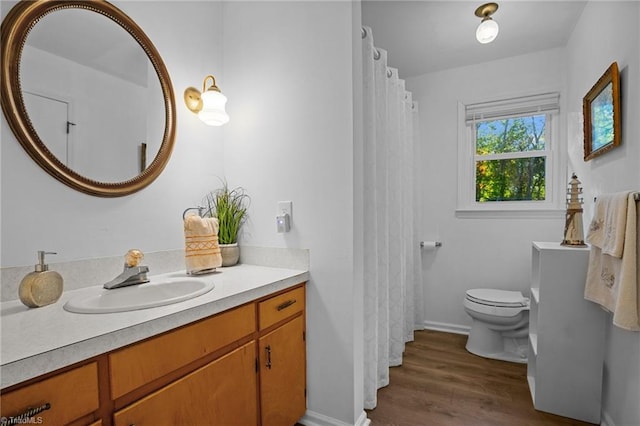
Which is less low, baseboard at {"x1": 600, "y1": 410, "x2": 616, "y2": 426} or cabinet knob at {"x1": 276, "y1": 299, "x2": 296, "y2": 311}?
cabinet knob at {"x1": 276, "y1": 299, "x2": 296, "y2": 311}

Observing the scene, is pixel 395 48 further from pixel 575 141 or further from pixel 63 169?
pixel 63 169

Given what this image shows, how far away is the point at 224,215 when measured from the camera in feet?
5.74

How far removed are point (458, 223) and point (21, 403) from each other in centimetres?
299

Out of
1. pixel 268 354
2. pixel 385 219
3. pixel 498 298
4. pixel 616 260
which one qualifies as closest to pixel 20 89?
pixel 268 354

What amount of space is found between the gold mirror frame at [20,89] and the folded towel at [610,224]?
2.12m

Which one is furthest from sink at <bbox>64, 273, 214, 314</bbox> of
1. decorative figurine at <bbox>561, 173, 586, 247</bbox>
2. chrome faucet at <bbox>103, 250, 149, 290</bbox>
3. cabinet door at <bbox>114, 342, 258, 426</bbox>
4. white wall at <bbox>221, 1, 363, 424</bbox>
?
decorative figurine at <bbox>561, 173, 586, 247</bbox>

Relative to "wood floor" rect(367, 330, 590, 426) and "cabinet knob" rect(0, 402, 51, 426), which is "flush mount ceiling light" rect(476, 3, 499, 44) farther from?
"cabinet knob" rect(0, 402, 51, 426)

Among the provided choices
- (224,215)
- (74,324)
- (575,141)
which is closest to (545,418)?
(575,141)

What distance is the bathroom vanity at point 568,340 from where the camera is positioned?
1.67m

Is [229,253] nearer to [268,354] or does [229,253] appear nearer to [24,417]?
[268,354]

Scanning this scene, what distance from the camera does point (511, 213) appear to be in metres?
2.71

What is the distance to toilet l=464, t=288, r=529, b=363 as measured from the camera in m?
2.28

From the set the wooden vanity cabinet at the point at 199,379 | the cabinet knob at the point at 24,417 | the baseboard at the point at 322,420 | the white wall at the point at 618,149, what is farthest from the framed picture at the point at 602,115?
the cabinet knob at the point at 24,417

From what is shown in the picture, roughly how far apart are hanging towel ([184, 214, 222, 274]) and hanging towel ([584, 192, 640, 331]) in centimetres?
178
